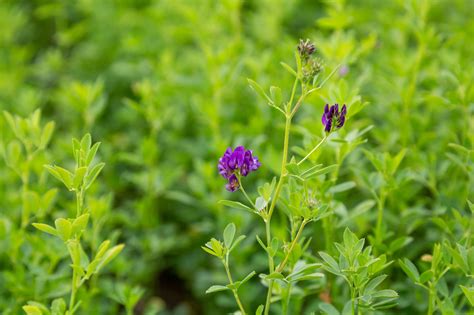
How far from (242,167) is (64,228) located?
1.72 feet

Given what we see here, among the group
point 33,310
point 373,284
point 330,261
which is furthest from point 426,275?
point 33,310

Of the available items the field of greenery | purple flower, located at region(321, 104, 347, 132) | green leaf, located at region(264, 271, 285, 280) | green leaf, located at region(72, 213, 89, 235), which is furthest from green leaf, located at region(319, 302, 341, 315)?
green leaf, located at region(72, 213, 89, 235)

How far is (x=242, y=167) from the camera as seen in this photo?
171 centimetres

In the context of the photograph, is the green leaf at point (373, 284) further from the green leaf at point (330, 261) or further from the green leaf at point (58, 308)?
the green leaf at point (58, 308)

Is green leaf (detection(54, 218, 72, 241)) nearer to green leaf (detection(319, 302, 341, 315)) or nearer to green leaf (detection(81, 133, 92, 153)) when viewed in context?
green leaf (detection(81, 133, 92, 153))

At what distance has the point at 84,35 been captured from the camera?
14.4 ft

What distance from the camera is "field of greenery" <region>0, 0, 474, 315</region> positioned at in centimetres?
171

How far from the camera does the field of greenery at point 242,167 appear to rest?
5.62 ft

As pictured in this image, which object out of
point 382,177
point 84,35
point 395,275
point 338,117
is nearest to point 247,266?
point 395,275

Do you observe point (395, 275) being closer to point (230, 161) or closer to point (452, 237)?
point (452, 237)

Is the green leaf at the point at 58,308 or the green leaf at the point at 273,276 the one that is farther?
the green leaf at the point at 58,308

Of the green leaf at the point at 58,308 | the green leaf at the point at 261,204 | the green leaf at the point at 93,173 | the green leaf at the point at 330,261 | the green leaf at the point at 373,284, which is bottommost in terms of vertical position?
the green leaf at the point at 58,308

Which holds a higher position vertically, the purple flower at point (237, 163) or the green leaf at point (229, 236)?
the purple flower at point (237, 163)

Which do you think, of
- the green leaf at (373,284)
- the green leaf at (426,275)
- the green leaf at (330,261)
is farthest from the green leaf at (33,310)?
the green leaf at (426,275)
